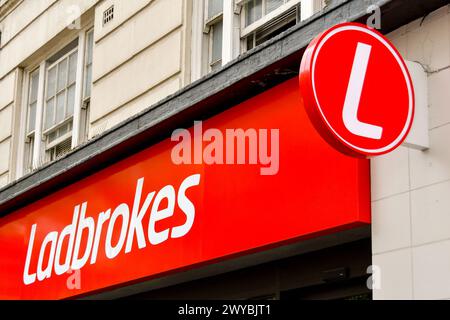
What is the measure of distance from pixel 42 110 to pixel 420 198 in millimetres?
7664

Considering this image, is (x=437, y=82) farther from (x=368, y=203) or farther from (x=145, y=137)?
(x=145, y=137)

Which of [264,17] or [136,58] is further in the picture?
[136,58]

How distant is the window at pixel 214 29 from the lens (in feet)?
33.2

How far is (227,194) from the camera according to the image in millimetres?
8328

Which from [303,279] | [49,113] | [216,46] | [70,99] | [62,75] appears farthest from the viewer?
[49,113]

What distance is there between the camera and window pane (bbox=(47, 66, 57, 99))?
1316 cm

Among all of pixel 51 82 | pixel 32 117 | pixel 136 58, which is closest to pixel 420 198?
pixel 136 58

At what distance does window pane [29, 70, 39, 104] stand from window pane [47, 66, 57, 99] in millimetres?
299

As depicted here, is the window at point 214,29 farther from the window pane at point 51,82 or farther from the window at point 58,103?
the window pane at point 51,82

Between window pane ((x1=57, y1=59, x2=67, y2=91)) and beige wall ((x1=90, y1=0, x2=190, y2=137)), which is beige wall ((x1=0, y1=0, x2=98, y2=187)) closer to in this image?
window pane ((x1=57, y1=59, x2=67, y2=91))

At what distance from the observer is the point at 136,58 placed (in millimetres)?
10914

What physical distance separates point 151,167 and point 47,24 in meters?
4.46

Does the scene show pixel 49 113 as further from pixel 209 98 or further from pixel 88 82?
pixel 209 98

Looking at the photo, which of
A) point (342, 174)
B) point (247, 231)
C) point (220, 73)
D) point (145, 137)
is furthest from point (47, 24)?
point (342, 174)
